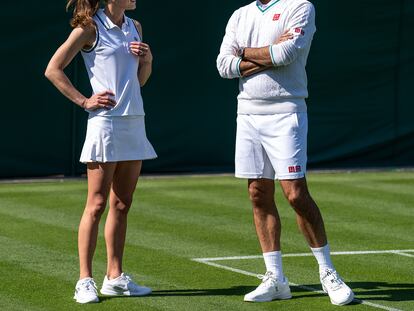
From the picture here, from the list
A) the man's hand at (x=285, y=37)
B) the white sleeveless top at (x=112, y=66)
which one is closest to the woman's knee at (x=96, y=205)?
the white sleeveless top at (x=112, y=66)

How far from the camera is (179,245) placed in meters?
10.6

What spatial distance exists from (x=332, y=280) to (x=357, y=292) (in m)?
0.44

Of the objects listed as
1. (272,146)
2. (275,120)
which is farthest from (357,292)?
(275,120)

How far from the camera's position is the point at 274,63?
8.05m

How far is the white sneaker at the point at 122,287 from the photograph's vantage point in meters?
8.28

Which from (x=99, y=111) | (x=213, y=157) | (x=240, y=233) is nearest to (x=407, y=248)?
(x=240, y=233)

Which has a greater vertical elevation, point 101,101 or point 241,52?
point 241,52

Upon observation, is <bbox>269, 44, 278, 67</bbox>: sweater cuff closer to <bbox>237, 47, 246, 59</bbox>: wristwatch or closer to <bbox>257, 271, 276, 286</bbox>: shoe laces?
<bbox>237, 47, 246, 59</bbox>: wristwatch

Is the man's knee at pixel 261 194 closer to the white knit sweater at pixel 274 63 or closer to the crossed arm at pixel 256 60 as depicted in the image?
the white knit sweater at pixel 274 63

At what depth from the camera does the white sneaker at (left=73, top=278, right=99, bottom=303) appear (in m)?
8.02

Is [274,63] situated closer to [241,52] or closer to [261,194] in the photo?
[241,52]

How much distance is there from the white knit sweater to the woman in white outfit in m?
0.69

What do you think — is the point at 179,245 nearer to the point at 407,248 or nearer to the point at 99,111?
the point at 407,248

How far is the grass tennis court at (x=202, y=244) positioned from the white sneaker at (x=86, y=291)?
6 centimetres
